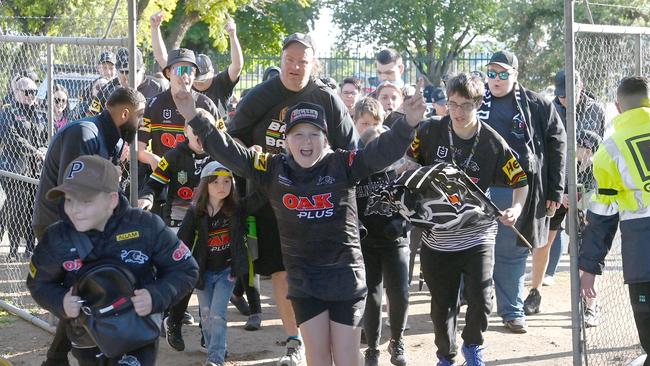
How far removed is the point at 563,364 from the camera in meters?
6.71

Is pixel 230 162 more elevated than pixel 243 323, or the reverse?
pixel 230 162

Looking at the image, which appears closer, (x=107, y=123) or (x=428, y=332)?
(x=107, y=123)

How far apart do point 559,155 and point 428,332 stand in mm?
1803

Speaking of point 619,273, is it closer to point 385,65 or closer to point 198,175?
point 385,65

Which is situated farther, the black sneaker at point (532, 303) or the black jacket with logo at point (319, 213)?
the black sneaker at point (532, 303)

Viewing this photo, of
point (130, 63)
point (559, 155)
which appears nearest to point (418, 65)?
point (559, 155)

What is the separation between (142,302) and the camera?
4176 mm

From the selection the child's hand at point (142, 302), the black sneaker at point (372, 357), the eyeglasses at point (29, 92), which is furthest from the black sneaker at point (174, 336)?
the eyeglasses at point (29, 92)

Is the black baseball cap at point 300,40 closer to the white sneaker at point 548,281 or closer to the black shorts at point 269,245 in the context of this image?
the black shorts at point 269,245

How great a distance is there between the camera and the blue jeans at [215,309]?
6535 mm

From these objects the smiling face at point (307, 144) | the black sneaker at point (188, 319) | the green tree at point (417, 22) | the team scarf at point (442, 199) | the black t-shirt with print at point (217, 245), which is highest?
the green tree at point (417, 22)

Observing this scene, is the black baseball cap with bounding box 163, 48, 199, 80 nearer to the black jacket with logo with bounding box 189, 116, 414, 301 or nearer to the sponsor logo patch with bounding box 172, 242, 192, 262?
the black jacket with logo with bounding box 189, 116, 414, 301

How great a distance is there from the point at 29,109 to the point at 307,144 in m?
4.67

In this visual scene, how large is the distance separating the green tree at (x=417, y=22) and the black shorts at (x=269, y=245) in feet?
127
